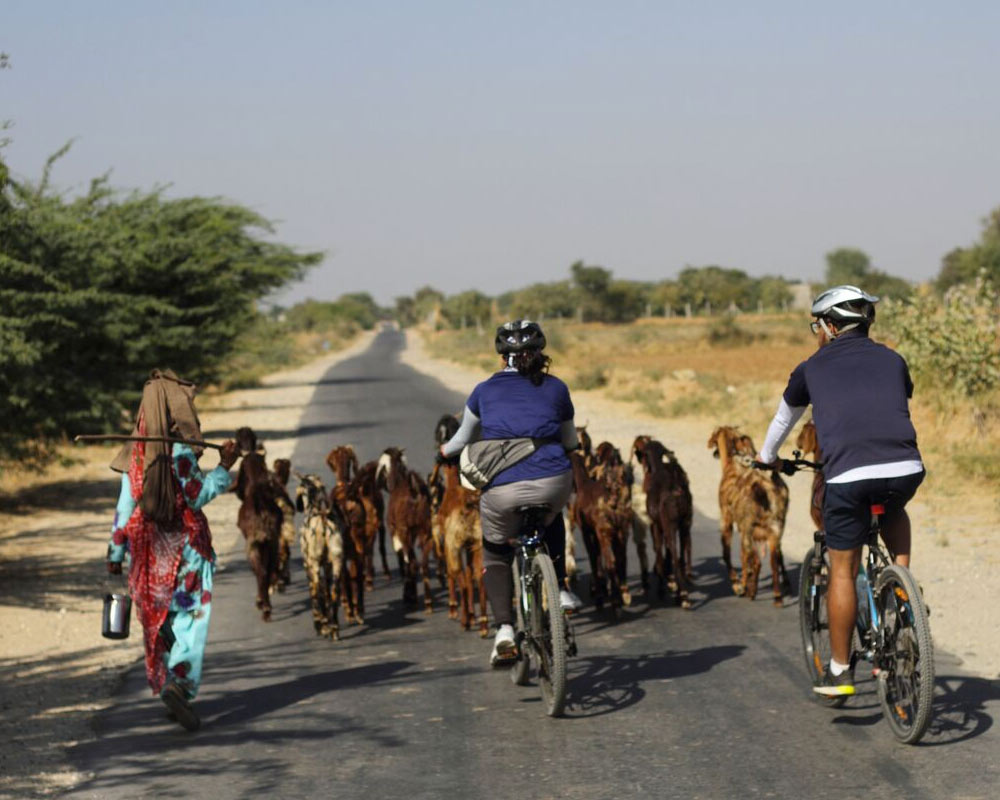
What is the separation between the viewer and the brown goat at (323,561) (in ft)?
29.4

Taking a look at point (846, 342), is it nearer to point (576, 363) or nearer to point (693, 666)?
point (693, 666)

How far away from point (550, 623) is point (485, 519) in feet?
2.41

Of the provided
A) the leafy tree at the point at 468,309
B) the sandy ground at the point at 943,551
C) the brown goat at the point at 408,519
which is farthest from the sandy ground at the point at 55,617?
the leafy tree at the point at 468,309

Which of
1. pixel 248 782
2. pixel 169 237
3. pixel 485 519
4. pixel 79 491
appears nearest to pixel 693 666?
pixel 485 519

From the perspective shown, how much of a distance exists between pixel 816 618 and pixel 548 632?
136 centimetres

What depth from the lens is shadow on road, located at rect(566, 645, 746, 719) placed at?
7219mm

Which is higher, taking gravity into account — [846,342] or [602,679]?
[846,342]

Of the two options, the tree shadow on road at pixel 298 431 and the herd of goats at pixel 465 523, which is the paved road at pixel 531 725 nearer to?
the herd of goats at pixel 465 523

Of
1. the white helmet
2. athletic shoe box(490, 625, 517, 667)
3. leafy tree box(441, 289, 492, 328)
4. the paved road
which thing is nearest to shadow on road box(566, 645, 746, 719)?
the paved road

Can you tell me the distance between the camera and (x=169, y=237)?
26734 mm

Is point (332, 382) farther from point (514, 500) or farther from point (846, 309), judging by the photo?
point (846, 309)

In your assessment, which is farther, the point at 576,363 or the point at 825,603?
the point at 576,363

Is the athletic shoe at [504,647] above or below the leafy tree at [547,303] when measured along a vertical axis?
below

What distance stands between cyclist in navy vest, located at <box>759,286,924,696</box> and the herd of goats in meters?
2.36
